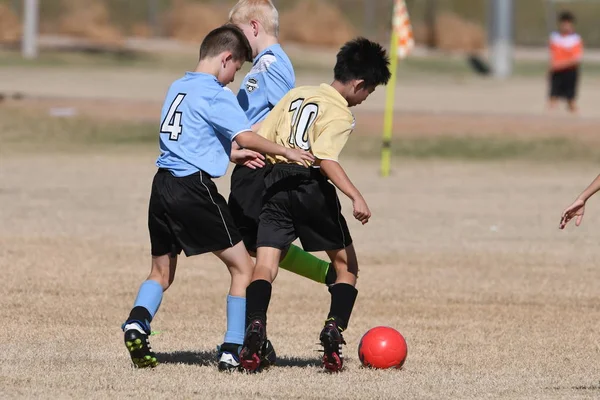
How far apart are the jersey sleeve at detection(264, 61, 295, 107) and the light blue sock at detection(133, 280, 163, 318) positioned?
1.28 m

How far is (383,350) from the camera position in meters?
6.77

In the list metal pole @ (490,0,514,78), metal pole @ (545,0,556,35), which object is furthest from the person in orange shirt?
metal pole @ (545,0,556,35)

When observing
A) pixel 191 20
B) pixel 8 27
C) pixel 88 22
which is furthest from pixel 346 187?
pixel 88 22

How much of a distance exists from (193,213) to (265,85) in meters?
1.07

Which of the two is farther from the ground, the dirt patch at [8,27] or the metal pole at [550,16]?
the metal pole at [550,16]

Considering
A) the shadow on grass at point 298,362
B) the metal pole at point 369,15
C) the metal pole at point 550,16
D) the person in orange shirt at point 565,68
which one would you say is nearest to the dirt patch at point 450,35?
the metal pole at point 369,15

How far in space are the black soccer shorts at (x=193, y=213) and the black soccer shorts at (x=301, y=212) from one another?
0.26 m

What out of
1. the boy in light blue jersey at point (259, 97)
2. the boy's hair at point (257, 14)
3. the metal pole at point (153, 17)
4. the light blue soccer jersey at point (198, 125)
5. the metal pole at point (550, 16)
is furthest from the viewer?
the metal pole at point (153, 17)

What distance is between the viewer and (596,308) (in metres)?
8.99

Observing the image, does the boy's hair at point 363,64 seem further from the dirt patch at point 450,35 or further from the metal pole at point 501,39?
the dirt patch at point 450,35

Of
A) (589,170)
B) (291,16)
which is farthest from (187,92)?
(291,16)

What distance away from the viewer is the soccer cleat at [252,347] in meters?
6.29

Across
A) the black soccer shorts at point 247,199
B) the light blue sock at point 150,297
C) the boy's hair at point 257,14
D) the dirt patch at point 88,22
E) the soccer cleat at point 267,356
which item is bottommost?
the dirt patch at point 88,22

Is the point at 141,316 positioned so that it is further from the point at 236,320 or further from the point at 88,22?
the point at 88,22
